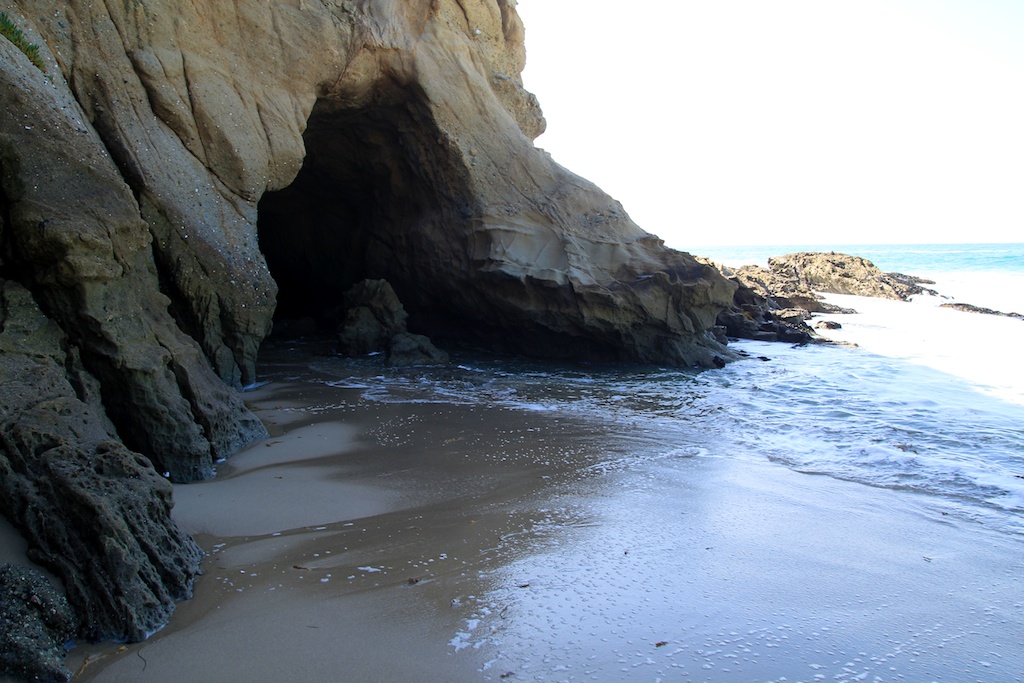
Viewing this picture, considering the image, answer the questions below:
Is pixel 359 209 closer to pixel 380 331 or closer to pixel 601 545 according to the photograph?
pixel 380 331

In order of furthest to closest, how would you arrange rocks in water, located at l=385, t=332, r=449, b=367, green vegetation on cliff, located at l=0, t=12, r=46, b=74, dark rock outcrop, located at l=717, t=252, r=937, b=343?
1. dark rock outcrop, located at l=717, t=252, r=937, b=343
2. rocks in water, located at l=385, t=332, r=449, b=367
3. green vegetation on cliff, located at l=0, t=12, r=46, b=74

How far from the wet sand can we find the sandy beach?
0.01 metres

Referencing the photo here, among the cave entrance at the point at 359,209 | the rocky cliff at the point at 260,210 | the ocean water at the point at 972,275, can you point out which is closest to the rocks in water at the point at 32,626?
the rocky cliff at the point at 260,210

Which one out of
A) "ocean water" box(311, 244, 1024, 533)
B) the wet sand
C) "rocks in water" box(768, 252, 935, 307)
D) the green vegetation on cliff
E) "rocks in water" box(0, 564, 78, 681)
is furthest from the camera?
"rocks in water" box(768, 252, 935, 307)

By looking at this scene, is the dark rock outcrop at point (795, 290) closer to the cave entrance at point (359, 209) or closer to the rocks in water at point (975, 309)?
the rocks in water at point (975, 309)

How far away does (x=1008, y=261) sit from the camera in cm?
4031

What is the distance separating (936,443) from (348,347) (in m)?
6.61

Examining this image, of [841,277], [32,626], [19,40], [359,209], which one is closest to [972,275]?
[841,277]

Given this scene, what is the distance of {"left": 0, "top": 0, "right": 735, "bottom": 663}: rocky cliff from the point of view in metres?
4.19

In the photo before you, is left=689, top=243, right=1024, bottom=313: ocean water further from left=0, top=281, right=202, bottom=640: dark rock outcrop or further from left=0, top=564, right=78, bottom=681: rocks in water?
left=0, top=564, right=78, bottom=681: rocks in water

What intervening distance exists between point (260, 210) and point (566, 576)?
10245mm

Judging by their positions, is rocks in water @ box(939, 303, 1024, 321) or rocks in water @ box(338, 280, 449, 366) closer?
rocks in water @ box(338, 280, 449, 366)

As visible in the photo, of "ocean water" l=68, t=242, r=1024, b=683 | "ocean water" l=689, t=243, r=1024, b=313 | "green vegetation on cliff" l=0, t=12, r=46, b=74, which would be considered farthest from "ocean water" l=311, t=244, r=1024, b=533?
"ocean water" l=689, t=243, r=1024, b=313

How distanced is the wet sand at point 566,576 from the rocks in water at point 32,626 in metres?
0.11
